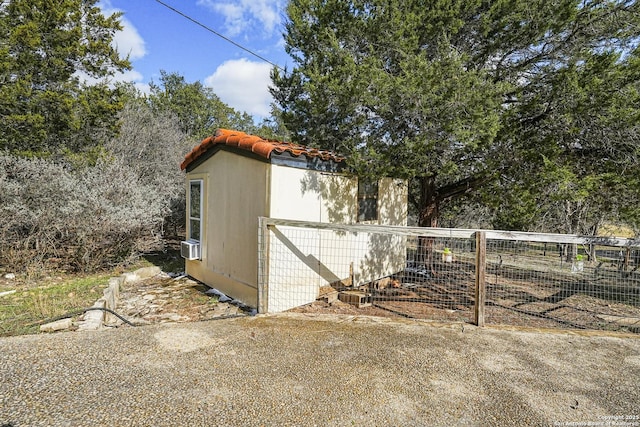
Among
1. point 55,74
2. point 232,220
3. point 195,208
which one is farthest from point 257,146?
point 55,74

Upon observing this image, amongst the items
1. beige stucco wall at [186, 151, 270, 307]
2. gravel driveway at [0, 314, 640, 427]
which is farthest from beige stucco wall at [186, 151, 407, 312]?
gravel driveway at [0, 314, 640, 427]

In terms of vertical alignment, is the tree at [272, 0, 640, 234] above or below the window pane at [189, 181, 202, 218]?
above

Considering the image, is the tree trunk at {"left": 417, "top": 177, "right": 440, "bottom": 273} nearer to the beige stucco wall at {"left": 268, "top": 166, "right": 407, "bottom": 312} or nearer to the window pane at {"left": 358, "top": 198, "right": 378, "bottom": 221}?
the beige stucco wall at {"left": 268, "top": 166, "right": 407, "bottom": 312}

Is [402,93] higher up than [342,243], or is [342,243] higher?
[402,93]

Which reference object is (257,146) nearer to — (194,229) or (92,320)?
(92,320)

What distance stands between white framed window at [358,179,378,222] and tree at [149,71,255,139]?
19267 millimetres

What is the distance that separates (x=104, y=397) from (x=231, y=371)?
0.89 meters

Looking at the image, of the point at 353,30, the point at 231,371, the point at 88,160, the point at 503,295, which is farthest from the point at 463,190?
the point at 88,160

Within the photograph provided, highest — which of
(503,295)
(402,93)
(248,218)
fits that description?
(402,93)

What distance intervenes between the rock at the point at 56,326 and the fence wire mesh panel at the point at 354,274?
2.17 m

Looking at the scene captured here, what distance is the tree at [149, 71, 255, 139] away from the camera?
939 inches

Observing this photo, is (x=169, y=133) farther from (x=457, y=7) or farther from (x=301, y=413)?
(x=301, y=413)

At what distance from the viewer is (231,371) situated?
2688 millimetres

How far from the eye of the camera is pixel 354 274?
6.09 meters
